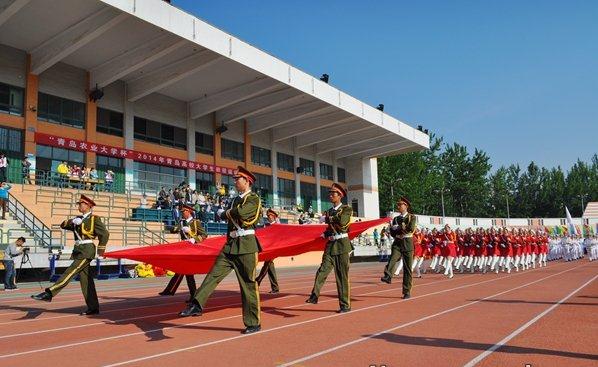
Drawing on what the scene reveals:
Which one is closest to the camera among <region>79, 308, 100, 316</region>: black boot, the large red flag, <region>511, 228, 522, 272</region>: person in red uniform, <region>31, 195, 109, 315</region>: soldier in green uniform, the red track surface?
the red track surface

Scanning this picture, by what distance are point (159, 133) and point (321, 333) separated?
91.7ft

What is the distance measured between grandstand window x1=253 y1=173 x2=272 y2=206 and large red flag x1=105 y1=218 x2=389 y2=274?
92.9 ft

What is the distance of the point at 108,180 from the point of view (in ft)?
86.8

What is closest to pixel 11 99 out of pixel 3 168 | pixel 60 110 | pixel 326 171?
pixel 60 110

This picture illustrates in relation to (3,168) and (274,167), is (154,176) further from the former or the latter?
(274,167)

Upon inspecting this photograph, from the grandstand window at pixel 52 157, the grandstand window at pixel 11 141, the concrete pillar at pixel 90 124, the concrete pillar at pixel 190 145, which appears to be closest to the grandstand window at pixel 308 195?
the concrete pillar at pixel 190 145

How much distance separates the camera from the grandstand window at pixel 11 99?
82.6 feet

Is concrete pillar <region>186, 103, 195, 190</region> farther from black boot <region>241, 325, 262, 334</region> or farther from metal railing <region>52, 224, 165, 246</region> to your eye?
black boot <region>241, 325, 262, 334</region>

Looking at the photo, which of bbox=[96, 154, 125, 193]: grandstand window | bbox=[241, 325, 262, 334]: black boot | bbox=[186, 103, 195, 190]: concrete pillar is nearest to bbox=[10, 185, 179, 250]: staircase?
bbox=[96, 154, 125, 193]: grandstand window

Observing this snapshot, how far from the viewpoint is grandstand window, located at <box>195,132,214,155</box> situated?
35406 millimetres

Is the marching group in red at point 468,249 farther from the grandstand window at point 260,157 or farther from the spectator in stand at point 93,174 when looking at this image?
the grandstand window at point 260,157

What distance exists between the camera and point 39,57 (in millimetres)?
26172

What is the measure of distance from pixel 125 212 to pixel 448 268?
49.9ft

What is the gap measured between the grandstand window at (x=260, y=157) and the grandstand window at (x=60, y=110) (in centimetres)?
1451
